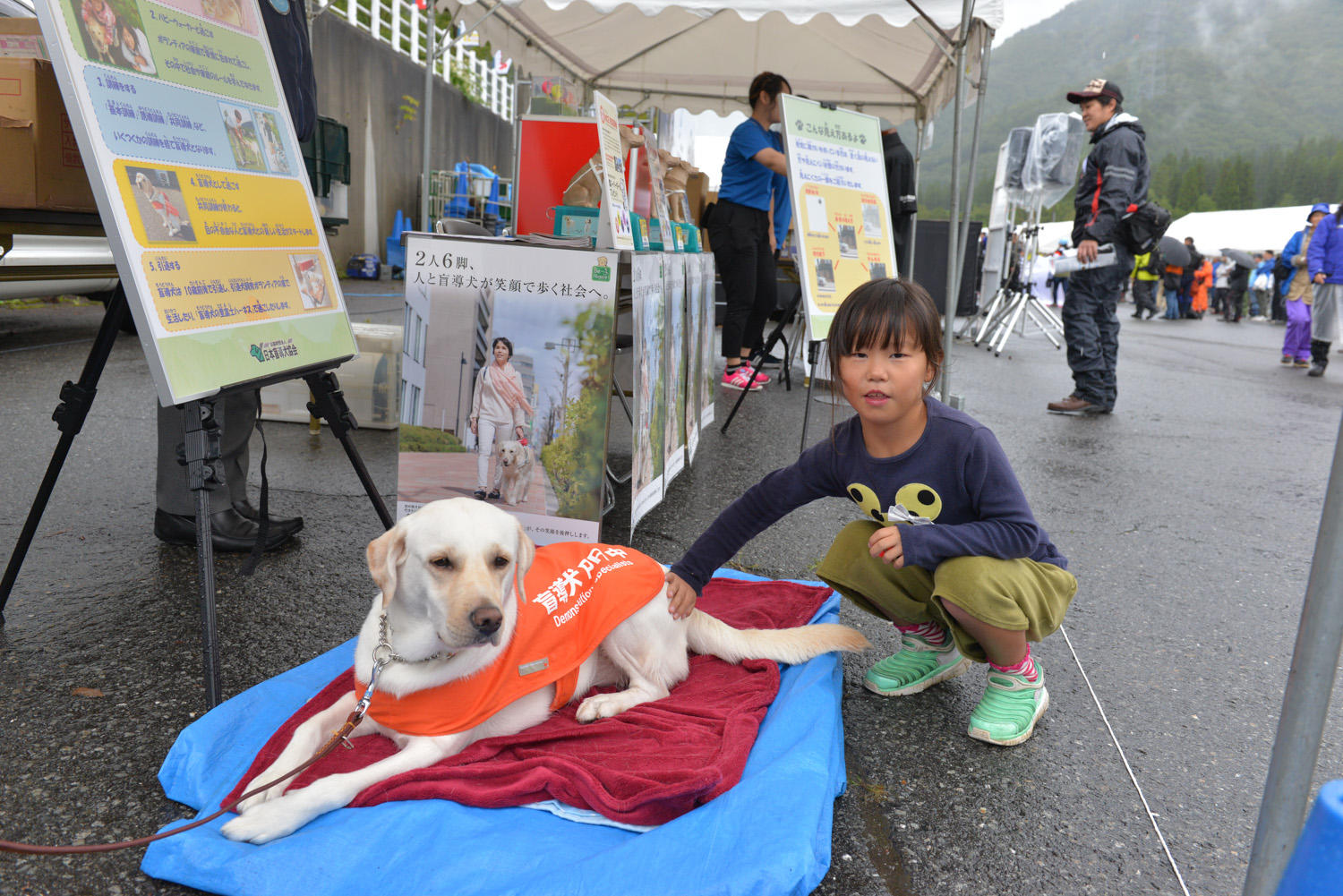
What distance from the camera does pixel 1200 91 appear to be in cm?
7669

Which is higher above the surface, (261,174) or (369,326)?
(261,174)

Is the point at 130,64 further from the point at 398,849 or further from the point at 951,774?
the point at 951,774

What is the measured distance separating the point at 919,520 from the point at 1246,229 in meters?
35.9

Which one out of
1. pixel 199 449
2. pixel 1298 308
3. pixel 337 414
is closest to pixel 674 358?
pixel 337 414

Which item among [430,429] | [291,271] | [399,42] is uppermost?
[399,42]

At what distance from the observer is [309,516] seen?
3.67 m

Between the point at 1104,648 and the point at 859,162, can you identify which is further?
the point at 859,162

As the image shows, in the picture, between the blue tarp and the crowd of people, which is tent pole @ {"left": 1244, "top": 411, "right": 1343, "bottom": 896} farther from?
the crowd of people

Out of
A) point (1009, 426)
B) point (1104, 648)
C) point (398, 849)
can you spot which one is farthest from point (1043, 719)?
point (1009, 426)

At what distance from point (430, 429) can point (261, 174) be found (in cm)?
93

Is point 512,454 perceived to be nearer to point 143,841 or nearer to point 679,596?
point 679,596

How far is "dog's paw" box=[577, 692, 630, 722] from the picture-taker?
85.7 inches

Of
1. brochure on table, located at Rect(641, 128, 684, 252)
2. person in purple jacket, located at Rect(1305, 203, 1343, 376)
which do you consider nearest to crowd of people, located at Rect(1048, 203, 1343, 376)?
person in purple jacket, located at Rect(1305, 203, 1343, 376)

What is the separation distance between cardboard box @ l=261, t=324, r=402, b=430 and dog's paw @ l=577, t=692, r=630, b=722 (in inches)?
119
